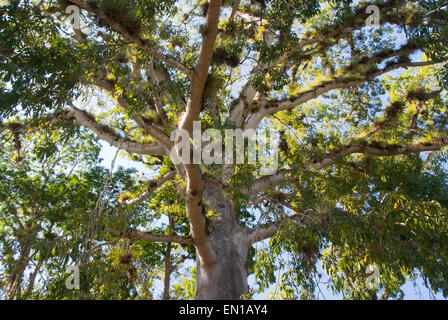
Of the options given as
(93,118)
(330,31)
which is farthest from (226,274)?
(330,31)

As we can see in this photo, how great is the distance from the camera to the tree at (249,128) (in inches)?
154

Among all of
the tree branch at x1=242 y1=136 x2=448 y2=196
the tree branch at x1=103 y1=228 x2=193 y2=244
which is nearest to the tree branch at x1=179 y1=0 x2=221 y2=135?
the tree branch at x1=103 y1=228 x2=193 y2=244

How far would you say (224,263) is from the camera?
4.76m

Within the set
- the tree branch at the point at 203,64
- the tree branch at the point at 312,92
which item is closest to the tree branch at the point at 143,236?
the tree branch at the point at 203,64

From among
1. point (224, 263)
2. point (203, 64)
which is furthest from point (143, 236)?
point (203, 64)

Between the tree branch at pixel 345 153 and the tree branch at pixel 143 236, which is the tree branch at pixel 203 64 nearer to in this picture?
the tree branch at pixel 143 236

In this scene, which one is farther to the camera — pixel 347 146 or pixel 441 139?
pixel 347 146

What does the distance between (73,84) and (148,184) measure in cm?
289

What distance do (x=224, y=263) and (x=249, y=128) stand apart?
9.73ft

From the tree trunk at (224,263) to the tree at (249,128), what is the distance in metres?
0.02

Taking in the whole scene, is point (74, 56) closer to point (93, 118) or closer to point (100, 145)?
point (93, 118)

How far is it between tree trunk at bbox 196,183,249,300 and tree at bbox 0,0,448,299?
0.02 metres

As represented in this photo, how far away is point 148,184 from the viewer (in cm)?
675
